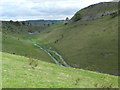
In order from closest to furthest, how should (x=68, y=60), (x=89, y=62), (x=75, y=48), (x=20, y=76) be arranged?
(x=20, y=76), (x=89, y=62), (x=68, y=60), (x=75, y=48)

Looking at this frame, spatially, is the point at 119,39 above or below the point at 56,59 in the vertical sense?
above

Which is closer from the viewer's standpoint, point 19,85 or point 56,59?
point 19,85

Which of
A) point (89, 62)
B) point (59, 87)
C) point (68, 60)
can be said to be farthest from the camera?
point (68, 60)

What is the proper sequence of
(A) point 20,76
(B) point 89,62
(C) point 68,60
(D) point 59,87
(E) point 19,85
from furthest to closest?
(C) point 68,60 → (B) point 89,62 → (A) point 20,76 → (D) point 59,87 → (E) point 19,85

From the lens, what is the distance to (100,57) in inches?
3162

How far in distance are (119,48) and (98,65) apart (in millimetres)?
14387

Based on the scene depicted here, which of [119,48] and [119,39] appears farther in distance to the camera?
[119,39]

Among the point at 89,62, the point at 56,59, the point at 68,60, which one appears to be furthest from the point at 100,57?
the point at 56,59

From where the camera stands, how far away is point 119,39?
90.2 metres

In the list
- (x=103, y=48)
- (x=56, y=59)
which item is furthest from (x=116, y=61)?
(x=56, y=59)

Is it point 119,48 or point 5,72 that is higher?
point 5,72

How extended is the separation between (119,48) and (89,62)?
1417 cm

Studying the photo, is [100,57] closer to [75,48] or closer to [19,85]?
[75,48]

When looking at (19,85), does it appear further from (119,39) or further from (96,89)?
(119,39)
